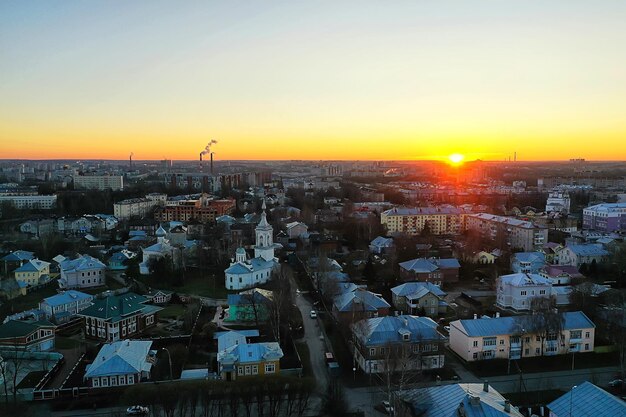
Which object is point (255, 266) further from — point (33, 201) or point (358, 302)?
point (33, 201)

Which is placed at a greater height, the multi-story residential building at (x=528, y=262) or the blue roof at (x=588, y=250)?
the blue roof at (x=588, y=250)

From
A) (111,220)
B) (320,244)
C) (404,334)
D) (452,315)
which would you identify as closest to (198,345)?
(404,334)

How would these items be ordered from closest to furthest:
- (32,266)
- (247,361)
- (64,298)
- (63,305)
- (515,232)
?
(247,361) < (63,305) < (64,298) < (32,266) < (515,232)

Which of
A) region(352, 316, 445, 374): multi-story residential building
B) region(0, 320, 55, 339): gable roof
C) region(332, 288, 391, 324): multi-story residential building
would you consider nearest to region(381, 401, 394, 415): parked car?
region(352, 316, 445, 374): multi-story residential building

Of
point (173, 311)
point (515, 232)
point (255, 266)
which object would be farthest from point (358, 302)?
point (515, 232)

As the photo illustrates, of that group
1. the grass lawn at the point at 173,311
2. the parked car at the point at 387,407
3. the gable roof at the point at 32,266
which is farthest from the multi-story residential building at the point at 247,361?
the gable roof at the point at 32,266

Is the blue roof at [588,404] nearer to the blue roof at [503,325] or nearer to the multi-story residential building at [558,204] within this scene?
the blue roof at [503,325]
